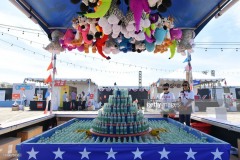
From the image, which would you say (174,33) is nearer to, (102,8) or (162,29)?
(162,29)

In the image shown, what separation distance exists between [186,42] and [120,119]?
2.48m

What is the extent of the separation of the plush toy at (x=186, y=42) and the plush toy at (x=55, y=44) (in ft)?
9.22

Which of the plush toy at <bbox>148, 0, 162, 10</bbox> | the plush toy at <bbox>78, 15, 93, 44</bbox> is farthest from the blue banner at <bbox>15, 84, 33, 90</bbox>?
the plush toy at <bbox>148, 0, 162, 10</bbox>

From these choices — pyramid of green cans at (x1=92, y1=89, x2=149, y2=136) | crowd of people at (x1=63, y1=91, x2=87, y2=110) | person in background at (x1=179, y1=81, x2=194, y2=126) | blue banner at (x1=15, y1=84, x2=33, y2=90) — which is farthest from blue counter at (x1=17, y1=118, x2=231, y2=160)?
blue banner at (x1=15, y1=84, x2=33, y2=90)

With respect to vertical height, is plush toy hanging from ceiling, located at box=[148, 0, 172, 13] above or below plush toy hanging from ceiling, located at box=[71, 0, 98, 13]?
below

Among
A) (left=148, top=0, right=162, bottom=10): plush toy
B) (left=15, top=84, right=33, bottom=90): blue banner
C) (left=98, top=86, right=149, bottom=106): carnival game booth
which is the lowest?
(left=98, top=86, right=149, bottom=106): carnival game booth

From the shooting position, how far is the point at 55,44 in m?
4.86

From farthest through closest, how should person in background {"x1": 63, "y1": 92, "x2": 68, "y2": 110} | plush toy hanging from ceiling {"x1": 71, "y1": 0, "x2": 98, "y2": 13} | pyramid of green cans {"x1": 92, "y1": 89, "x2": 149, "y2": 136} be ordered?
person in background {"x1": 63, "y1": 92, "x2": 68, "y2": 110} → pyramid of green cans {"x1": 92, "y1": 89, "x2": 149, "y2": 136} → plush toy hanging from ceiling {"x1": 71, "y1": 0, "x2": 98, "y2": 13}

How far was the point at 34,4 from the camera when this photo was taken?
409 centimetres

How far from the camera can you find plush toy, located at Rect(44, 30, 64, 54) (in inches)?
191

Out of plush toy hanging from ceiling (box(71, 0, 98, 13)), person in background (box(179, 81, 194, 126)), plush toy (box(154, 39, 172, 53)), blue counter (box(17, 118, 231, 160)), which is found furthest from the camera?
person in background (box(179, 81, 194, 126))

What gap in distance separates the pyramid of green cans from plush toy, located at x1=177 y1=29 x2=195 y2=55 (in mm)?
1850

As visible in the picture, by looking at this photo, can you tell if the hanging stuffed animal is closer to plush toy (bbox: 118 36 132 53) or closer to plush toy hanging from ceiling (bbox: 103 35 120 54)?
plush toy (bbox: 118 36 132 53)

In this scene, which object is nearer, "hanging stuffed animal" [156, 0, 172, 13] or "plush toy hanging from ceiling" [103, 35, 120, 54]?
"hanging stuffed animal" [156, 0, 172, 13]
